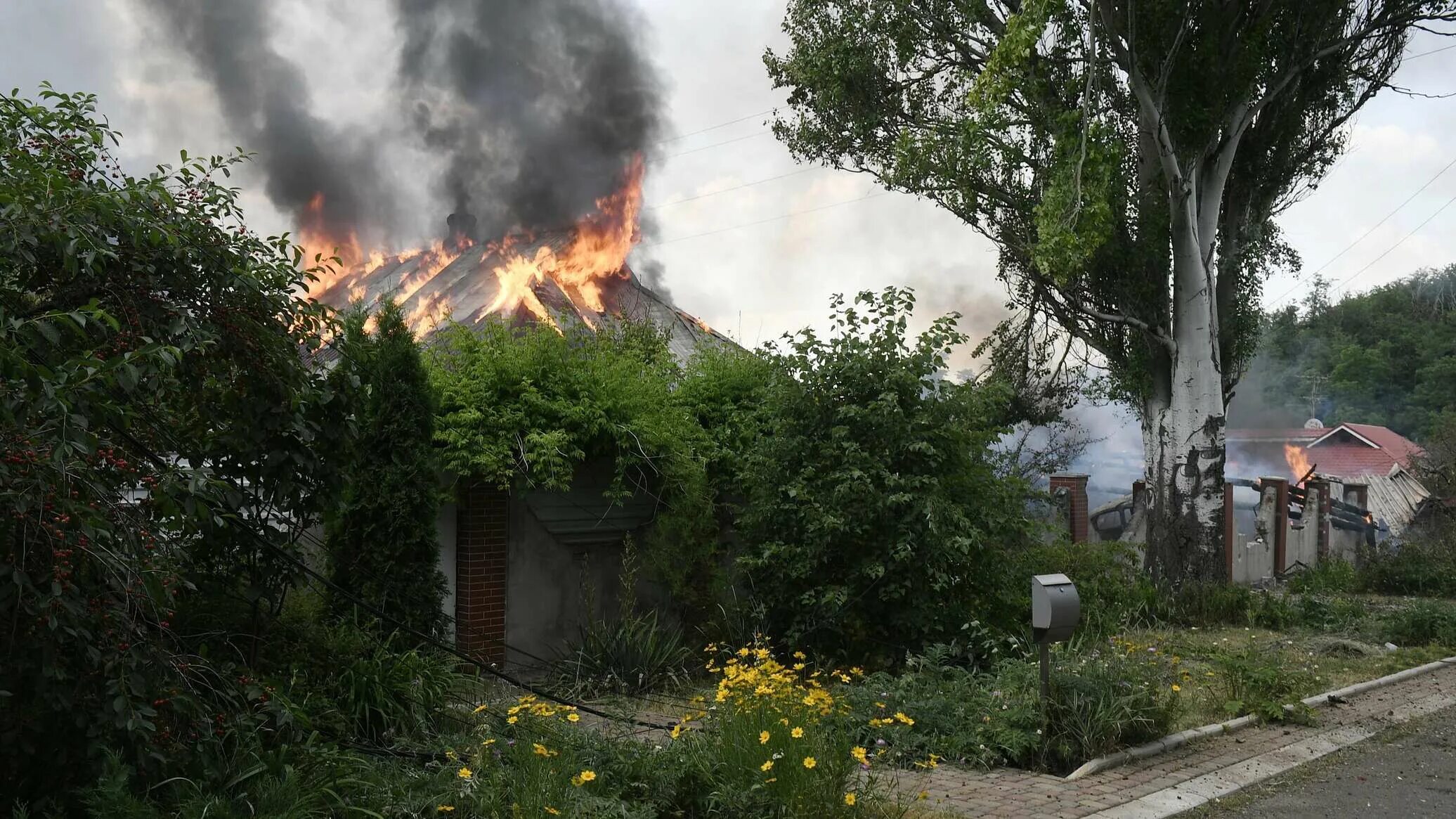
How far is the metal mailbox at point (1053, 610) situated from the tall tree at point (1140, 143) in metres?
7.74

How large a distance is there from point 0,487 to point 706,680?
276 inches

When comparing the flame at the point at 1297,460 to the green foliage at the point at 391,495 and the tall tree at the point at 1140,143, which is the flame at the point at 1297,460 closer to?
the tall tree at the point at 1140,143

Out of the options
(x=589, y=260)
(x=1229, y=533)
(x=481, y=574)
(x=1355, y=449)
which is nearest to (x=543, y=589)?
(x=481, y=574)

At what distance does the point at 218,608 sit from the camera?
6211mm

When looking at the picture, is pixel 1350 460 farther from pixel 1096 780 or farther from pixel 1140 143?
pixel 1096 780

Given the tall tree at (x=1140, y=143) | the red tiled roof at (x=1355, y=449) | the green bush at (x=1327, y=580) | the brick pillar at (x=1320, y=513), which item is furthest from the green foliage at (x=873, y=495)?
the red tiled roof at (x=1355, y=449)

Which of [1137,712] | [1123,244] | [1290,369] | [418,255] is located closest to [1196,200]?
[1123,244]

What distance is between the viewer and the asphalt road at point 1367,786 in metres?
6.19

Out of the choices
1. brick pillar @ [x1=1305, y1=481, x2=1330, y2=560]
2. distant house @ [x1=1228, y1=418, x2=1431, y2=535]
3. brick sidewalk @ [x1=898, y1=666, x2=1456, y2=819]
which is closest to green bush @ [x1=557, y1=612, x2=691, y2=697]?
brick sidewalk @ [x1=898, y1=666, x2=1456, y2=819]

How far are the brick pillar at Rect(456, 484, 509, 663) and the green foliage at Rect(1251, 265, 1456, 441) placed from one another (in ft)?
148

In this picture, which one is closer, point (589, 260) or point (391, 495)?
point (391, 495)

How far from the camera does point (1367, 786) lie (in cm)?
676

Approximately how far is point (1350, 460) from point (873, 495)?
1636 inches

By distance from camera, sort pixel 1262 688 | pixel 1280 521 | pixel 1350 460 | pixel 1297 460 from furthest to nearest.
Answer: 1. pixel 1297 460
2. pixel 1350 460
3. pixel 1280 521
4. pixel 1262 688
